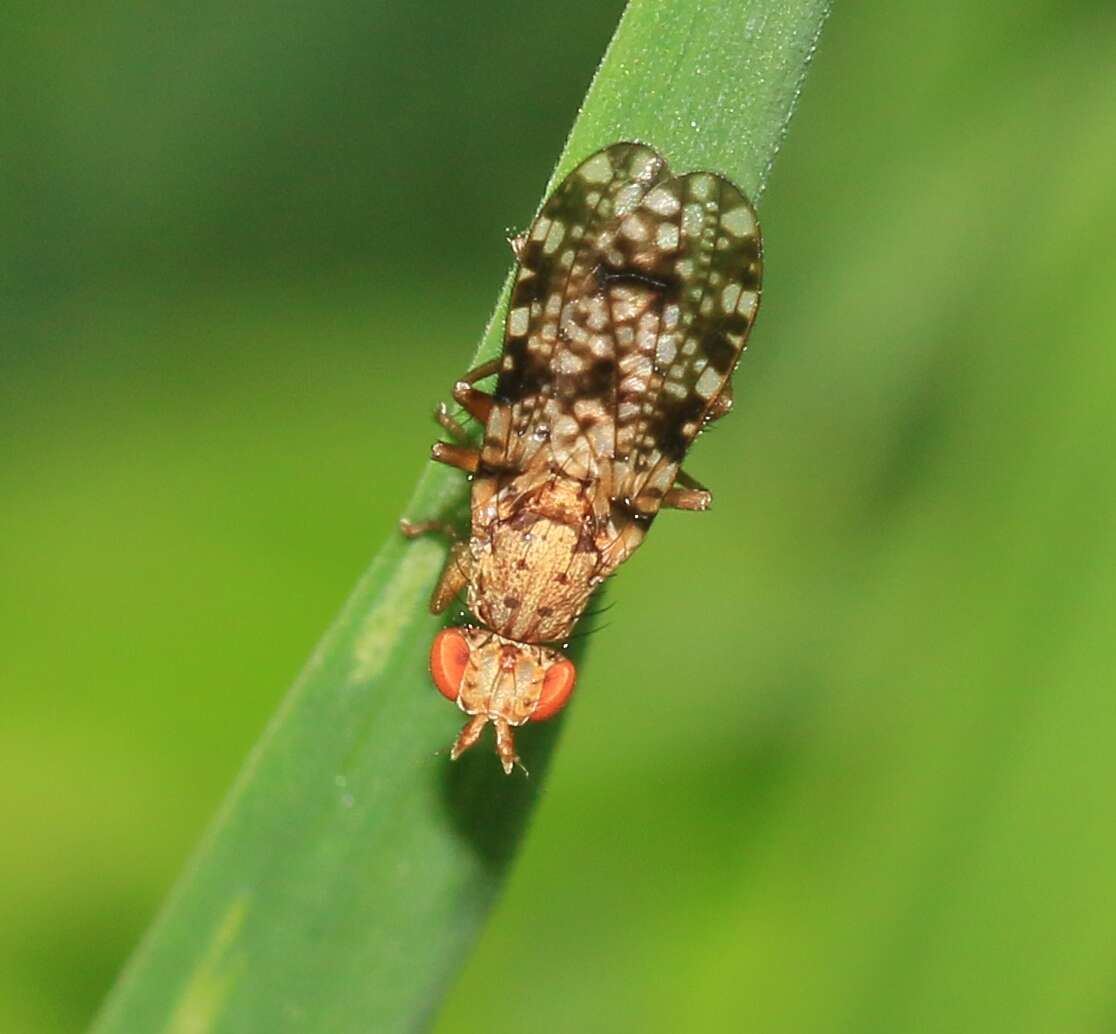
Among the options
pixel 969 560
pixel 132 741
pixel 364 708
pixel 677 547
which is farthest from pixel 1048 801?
pixel 132 741

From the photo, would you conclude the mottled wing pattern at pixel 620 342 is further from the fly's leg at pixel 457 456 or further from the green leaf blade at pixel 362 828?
the green leaf blade at pixel 362 828

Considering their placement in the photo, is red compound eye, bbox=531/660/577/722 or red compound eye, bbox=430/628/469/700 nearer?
red compound eye, bbox=430/628/469/700

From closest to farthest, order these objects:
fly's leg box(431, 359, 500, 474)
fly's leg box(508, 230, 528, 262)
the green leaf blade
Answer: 1. the green leaf blade
2. fly's leg box(431, 359, 500, 474)
3. fly's leg box(508, 230, 528, 262)

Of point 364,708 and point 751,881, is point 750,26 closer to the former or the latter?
point 364,708

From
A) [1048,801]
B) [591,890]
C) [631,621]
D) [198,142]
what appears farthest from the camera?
[198,142]

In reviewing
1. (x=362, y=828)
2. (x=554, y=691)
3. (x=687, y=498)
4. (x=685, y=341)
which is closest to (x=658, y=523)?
(x=687, y=498)

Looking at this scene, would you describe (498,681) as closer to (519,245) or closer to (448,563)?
(448,563)

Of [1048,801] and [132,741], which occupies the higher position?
[1048,801]

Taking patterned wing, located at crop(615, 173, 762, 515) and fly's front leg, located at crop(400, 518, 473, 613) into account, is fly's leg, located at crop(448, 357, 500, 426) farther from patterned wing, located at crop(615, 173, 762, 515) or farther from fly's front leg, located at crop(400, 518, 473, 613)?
fly's front leg, located at crop(400, 518, 473, 613)

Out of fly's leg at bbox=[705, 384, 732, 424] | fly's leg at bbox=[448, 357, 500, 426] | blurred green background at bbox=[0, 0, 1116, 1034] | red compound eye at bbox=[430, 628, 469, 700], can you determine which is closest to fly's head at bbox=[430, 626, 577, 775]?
red compound eye at bbox=[430, 628, 469, 700]
